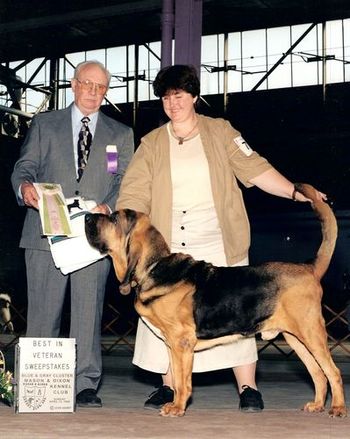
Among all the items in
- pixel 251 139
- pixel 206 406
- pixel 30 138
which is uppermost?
pixel 251 139

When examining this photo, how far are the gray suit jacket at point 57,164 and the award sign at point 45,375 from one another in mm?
549

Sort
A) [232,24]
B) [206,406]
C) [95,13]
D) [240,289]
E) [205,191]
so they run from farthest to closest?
[232,24]
[95,13]
[206,406]
[205,191]
[240,289]

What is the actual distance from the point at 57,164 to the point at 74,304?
77cm

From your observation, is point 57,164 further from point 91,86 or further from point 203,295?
A: point 203,295

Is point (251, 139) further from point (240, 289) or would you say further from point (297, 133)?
point (240, 289)

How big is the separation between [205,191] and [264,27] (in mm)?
15183

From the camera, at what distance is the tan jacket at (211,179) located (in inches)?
156

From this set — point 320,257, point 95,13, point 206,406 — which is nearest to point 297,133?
point 95,13

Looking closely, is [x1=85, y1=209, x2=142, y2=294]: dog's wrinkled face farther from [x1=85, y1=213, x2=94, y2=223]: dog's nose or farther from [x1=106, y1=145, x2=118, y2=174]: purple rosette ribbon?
[x1=106, y1=145, x2=118, y2=174]: purple rosette ribbon

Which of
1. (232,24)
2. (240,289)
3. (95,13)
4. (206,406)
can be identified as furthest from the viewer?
(232,24)

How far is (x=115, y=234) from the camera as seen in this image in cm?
359

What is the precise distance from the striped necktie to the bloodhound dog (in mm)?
666

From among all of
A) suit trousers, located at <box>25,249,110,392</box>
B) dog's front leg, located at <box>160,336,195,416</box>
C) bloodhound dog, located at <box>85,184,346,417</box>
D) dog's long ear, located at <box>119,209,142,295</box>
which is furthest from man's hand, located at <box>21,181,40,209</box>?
dog's front leg, located at <box>160,336,195,416</box>

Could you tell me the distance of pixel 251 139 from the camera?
18.8 metres
